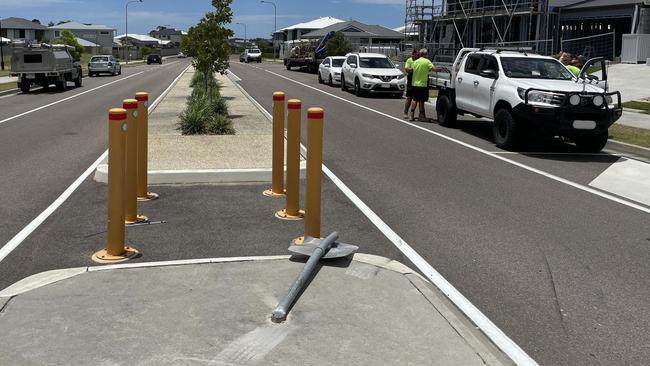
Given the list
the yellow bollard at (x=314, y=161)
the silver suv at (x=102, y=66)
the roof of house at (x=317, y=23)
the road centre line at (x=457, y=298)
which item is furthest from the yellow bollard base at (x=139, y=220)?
the roof of house at (x=317, y=23)

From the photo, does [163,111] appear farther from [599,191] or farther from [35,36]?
[35,36]

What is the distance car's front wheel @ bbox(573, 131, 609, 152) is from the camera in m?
12.0

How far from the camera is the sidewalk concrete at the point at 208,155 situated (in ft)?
28.8

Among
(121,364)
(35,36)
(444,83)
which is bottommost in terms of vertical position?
(121,364)

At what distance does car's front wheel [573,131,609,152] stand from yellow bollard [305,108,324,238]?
783 cm

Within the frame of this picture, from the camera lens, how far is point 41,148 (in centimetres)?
1190

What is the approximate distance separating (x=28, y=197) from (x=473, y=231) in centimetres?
523

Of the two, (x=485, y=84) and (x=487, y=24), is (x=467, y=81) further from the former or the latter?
(x=487, y=24)

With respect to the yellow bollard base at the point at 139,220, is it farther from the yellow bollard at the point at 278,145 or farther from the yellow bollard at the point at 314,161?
the yellow bollard at the point at 314,161

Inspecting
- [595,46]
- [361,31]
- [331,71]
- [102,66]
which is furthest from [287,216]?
[361,31]

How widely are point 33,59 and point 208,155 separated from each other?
798 inches

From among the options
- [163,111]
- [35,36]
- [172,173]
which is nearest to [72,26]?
[35,36]

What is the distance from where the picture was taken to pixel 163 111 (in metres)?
17.6

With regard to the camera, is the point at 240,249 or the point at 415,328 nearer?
the point at 415,328
